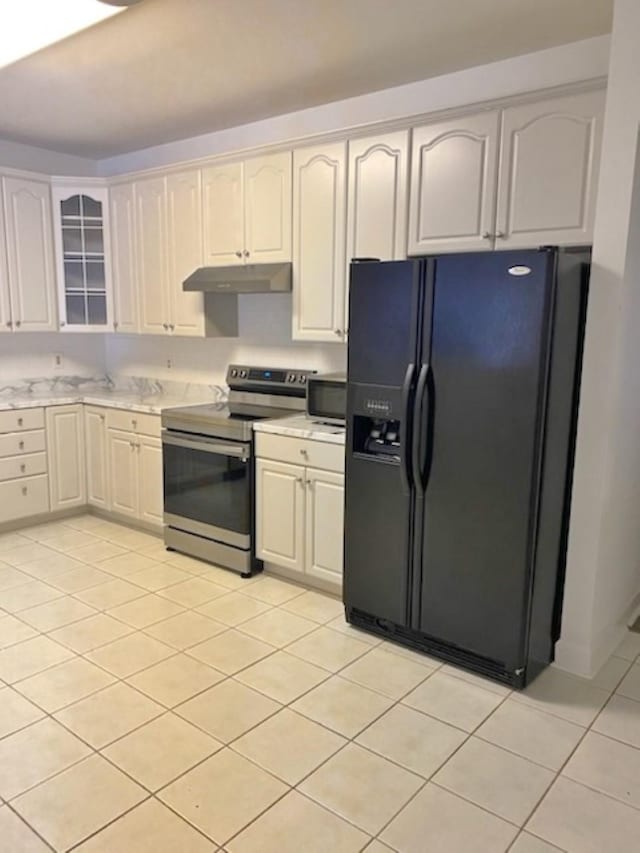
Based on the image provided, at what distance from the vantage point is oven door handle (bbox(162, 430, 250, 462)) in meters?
3.57

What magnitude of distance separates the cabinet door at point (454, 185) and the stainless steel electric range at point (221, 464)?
46.3 inches

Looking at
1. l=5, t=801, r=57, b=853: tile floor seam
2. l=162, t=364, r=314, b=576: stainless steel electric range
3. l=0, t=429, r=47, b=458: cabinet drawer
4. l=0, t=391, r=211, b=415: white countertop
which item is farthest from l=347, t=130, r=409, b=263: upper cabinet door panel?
l=5, t=801, r=57, b=853: tile floor seam

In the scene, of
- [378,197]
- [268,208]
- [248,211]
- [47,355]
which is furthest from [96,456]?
[378,197]

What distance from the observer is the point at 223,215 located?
3.95 metres

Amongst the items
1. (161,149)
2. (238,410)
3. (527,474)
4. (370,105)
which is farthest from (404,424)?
(161,149)

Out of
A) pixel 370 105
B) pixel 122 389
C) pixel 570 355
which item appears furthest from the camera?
pixel 122 389

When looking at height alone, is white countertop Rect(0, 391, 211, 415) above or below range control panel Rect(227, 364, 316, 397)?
below

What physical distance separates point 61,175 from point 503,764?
15.7 ft

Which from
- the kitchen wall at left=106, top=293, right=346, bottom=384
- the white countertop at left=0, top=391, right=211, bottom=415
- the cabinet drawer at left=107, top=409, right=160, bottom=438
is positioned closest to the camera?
the kitchen wall at left=106, top=293, right=346, bottom=384

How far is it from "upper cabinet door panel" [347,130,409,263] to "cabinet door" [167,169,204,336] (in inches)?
46.6

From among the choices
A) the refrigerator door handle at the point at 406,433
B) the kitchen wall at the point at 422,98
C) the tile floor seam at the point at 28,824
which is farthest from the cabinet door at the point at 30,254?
the tile floor seam at the point at 28,824

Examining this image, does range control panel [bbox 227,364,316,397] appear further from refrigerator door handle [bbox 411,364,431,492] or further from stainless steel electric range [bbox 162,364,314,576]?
refrigerator door handle [bbox 411,364,431,492]

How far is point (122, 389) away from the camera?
17.1 feet

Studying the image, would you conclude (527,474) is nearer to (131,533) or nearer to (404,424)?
(404,424)
